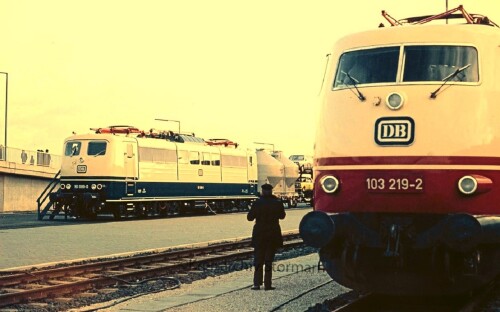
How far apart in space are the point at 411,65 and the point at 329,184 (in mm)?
1772

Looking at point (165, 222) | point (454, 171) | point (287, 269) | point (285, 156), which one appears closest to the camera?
point (454, 171)

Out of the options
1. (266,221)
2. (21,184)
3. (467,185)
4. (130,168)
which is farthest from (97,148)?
(467,185)

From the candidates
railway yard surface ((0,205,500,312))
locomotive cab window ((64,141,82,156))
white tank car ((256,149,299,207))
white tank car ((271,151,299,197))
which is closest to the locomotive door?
locomotive cab window ((64,141,82,156))

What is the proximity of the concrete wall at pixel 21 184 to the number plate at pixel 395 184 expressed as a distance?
39.9 meters

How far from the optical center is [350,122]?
30.3 ft

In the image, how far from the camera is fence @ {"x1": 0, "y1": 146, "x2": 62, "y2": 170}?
150ft

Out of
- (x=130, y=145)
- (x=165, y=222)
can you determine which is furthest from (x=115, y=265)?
(x=130, y=145)

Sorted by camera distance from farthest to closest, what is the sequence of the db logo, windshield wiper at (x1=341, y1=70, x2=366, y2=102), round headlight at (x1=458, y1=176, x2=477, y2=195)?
windshield wiper at (x1=341, y1=70, x2=366, y2=102)
the db logo
round headlight at (x1=458, y1=176, x2=477, y2=195)

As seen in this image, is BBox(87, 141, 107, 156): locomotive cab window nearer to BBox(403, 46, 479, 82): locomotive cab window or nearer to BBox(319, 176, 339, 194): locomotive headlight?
BBox(319, 176, 339, 194): locomotive headlight

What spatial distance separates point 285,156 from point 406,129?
1654 inches

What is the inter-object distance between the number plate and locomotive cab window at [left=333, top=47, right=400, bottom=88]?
1.24 metres

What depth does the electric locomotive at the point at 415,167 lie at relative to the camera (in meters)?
8.51

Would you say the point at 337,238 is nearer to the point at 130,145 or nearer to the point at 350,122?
the point at 350,122

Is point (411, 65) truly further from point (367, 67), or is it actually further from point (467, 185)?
point (467, 185)
